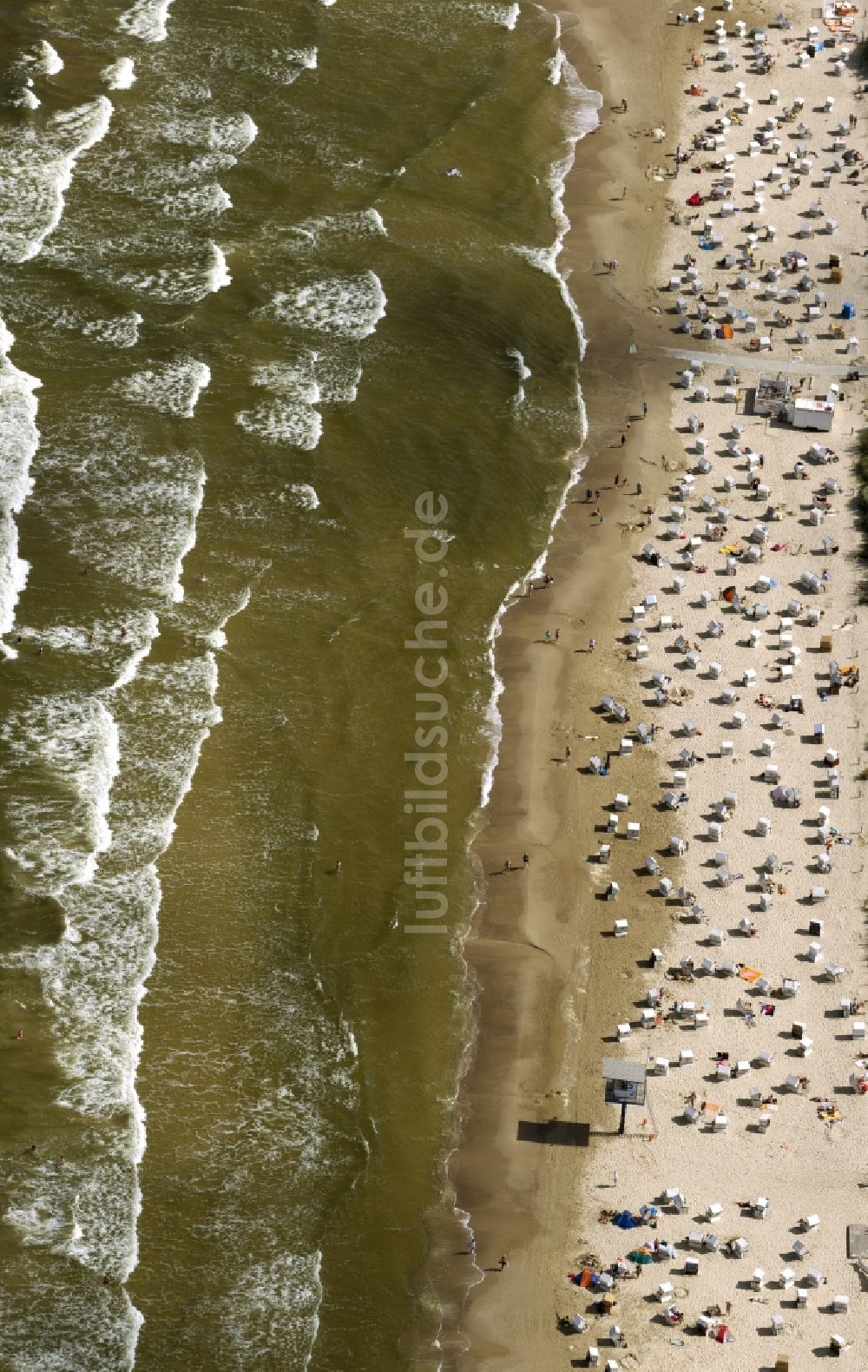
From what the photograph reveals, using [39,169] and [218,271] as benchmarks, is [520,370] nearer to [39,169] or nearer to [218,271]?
[218,271]

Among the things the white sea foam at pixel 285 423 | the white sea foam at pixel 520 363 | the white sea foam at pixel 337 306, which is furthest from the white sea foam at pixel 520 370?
the white sea foam at pixel 285 423

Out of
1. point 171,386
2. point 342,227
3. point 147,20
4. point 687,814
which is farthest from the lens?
point 147,20

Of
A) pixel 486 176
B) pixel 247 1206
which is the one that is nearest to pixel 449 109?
pixel 486 176

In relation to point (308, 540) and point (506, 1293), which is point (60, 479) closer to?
point (308, 540)

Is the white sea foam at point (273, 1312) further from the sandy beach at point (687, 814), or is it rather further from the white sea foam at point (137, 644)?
the white sea foam at point (137, 644)

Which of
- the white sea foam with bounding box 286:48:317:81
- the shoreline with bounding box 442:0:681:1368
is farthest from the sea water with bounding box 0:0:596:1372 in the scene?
the shoreline with bounding box 442:0:681:1368

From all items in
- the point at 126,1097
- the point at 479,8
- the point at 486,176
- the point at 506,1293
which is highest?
the point at 479,8

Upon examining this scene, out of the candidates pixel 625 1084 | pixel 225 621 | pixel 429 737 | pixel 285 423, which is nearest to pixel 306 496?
pixel 285 423
